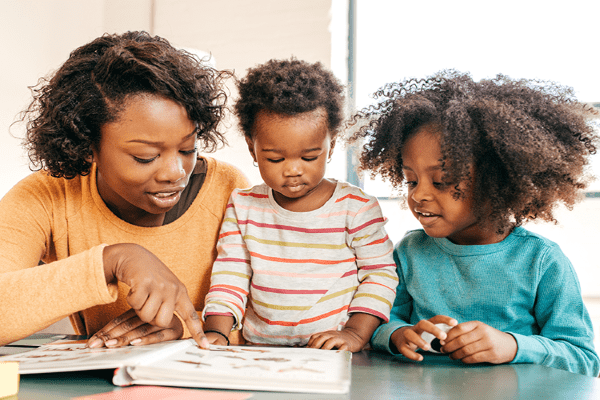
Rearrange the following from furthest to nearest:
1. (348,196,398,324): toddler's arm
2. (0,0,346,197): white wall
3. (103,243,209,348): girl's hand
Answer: (0,0,346,197): white wall → (348,196,398,324): toddler's arm → (103,243,209,348): girl's hand

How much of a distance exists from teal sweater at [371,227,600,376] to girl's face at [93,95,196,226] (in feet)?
1.66

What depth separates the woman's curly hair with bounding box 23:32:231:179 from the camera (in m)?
0.93

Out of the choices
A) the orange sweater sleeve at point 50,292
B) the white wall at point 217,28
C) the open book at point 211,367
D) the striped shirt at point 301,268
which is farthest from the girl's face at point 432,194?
the white wall at point 217,28

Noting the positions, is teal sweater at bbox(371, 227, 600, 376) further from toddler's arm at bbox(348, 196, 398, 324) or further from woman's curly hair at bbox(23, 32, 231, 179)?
woman's curly hair at bbox(23, 32, 231, 179)

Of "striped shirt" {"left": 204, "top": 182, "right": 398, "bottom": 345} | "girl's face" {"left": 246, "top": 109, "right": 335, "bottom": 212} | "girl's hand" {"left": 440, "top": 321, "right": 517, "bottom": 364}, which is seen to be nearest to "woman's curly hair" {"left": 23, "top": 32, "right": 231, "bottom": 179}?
"girl's face" {"left": 246, "top": 109, "right": 335, "bottom": 212}

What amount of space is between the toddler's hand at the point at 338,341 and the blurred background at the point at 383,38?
2000 millimetres

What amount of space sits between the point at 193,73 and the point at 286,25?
7.28 feet

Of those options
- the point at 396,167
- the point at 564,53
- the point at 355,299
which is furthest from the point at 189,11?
the point at 355,299

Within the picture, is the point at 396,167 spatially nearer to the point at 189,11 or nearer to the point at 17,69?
the point at 17,69

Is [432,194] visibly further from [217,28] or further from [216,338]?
[217,28]

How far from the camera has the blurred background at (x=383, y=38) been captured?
2.82 meters

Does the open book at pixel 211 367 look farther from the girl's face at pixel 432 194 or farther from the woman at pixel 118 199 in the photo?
the girl's face at pixel 432 194

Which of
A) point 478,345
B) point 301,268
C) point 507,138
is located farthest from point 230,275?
point 507,138

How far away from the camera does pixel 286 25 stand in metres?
3.06
